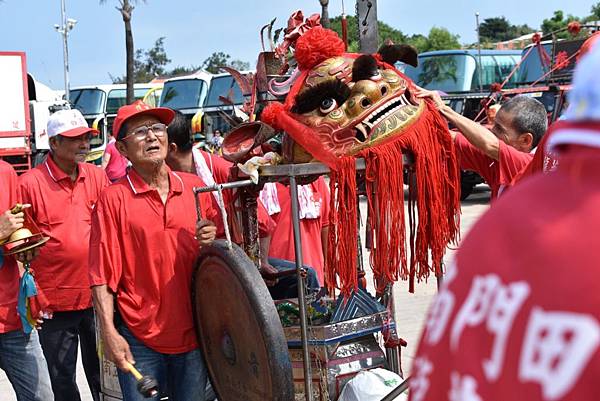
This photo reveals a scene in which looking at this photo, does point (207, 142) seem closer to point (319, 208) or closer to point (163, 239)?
point (319, 208)

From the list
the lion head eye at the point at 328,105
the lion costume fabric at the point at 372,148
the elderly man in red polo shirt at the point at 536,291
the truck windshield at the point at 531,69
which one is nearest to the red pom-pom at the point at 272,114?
the lion costume fabric at the point at 372,148

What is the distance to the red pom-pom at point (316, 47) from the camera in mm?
3670

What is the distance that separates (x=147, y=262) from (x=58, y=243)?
3.48 feet

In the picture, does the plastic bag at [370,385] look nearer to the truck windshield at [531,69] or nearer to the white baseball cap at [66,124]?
the white baseball cap at [66,124]

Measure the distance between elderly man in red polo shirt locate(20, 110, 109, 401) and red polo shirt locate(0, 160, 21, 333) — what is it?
0.20 m

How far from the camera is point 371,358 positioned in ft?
13.0

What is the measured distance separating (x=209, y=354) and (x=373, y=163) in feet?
3.52

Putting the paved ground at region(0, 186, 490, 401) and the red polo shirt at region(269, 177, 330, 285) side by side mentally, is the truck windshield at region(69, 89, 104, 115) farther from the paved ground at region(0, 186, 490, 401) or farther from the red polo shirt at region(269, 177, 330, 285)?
the red polo shirt at region(269, 177, 330, 285)

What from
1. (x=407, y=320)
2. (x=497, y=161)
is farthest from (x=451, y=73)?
(x=497, y=161)

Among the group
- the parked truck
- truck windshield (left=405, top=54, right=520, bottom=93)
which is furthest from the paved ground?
the parked truck

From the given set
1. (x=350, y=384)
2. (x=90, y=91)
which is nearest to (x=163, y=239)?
(x=350, y=384)

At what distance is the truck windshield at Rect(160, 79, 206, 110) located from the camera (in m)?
22.8

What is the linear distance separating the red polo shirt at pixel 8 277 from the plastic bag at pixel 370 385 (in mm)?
1602

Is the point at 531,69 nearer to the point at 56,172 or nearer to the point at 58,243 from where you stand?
the point at 56,172
